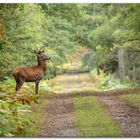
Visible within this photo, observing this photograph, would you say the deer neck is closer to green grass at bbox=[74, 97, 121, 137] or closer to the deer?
the deer

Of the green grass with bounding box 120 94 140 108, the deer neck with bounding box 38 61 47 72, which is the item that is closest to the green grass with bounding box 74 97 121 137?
the green grass with bounding box 120 94 140 108

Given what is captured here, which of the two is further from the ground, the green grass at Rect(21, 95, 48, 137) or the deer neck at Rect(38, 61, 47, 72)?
the deer neck at Rect(38, 61, 47, 72)

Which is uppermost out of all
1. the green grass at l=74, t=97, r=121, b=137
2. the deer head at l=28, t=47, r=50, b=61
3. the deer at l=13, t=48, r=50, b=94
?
the deer head at l=28, t=47, r=50, b=61

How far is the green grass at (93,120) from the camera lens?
8.50 meters

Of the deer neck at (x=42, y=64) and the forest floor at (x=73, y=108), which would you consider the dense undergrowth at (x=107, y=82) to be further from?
the deer neck at (x=42, y=64)

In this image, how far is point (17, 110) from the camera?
8.79m

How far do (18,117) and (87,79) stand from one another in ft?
8.05

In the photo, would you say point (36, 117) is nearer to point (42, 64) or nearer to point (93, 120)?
point (93, 120)

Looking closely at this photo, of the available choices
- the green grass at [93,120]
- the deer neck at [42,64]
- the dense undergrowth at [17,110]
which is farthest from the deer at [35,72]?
the green grass at [93,120]

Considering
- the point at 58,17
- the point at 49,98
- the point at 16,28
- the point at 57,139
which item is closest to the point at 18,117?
the point at 57,139

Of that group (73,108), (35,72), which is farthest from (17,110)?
(35,72)

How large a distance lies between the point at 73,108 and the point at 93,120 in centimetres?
69

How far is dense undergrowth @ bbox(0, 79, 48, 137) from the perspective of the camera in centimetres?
829

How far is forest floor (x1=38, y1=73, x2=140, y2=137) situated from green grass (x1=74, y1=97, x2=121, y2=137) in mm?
68
